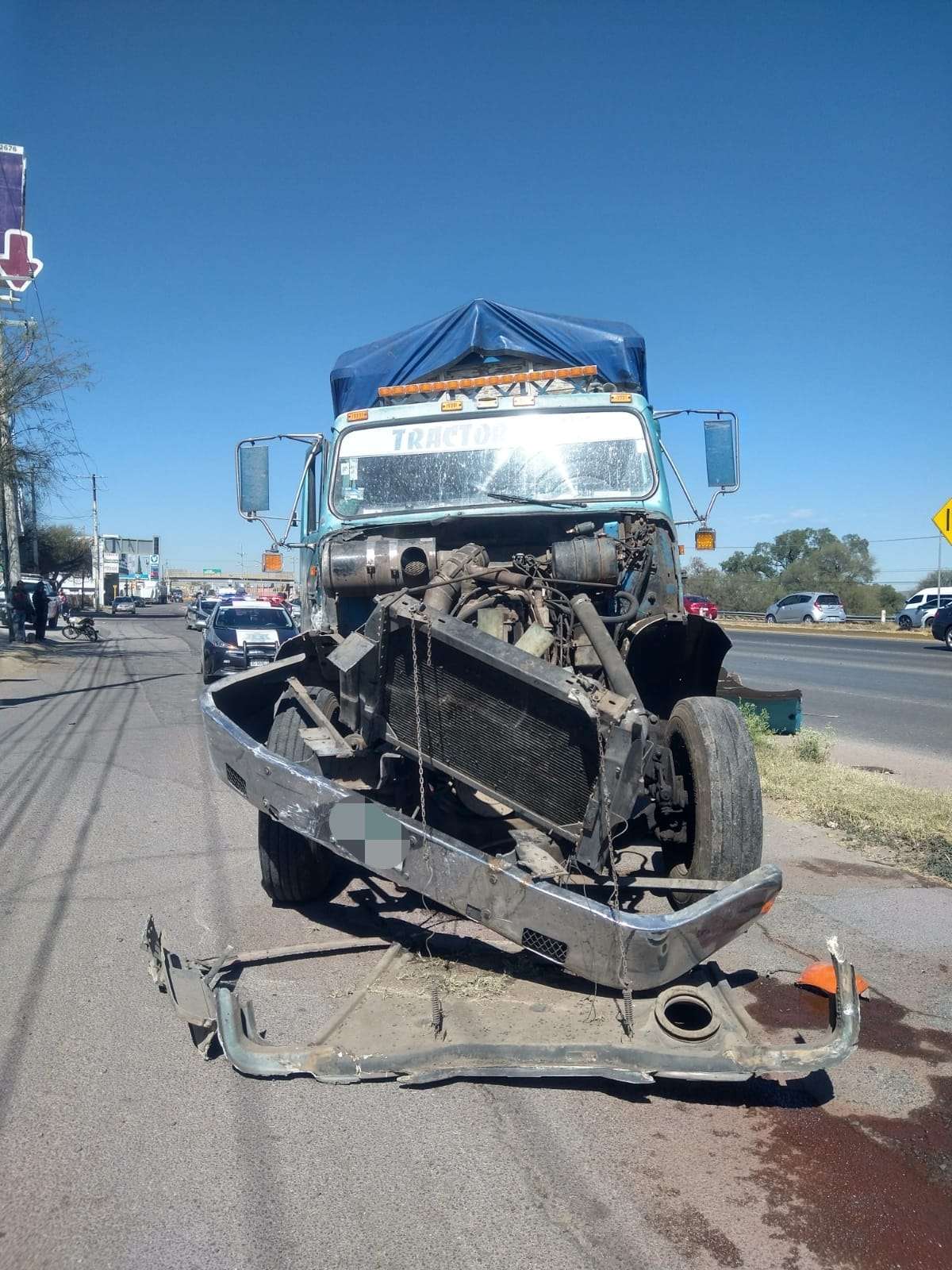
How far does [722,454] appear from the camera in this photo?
6996 millimetres

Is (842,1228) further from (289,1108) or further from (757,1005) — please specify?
(289,1108)

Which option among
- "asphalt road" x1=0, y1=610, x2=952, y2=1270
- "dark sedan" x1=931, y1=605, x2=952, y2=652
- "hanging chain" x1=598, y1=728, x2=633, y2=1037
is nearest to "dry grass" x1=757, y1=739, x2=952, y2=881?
"asphalt road" x1=0, y1=610, x2=952, y2=1270

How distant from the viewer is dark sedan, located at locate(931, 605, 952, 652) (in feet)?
91.4

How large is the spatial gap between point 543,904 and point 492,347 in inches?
208

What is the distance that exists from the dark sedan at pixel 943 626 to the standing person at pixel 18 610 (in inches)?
1046

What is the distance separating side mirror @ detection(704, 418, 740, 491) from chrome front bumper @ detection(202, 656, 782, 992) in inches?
164

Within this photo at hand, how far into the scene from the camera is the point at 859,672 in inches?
799

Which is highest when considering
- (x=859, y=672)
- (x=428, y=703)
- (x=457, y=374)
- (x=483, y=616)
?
(x=457, y=374)

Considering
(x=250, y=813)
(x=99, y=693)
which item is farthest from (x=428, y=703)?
(x=99, y=693)

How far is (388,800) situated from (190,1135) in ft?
6.09

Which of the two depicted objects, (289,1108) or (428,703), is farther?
(428,703)

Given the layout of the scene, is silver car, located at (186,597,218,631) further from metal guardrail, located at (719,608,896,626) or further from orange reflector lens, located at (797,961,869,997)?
orange reflector lens, located at (797,961,869,997)

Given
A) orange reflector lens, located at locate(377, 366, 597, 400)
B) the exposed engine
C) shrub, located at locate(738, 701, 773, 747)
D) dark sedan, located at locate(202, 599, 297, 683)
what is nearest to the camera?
the exposed engine

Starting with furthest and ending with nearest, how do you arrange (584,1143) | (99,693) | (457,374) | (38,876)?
(99,693) → (457,374) → (38,876) → (584,1143)
